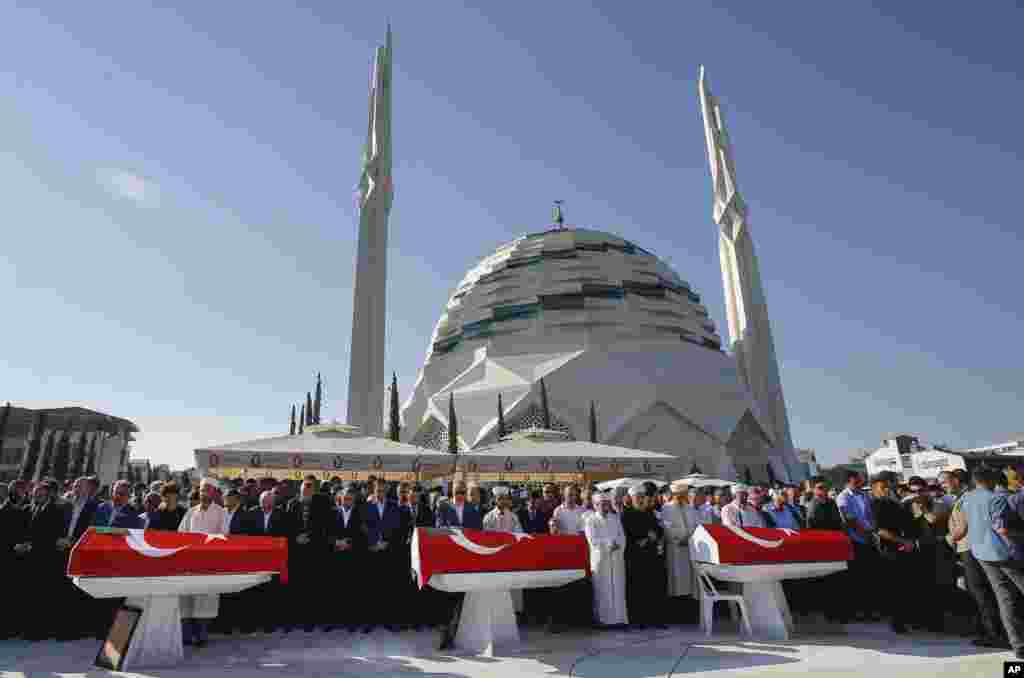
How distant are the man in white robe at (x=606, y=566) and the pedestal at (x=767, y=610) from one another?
1398mm

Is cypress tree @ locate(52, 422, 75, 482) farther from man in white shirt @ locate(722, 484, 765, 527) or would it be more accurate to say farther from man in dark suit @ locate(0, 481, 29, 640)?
man in white shirt @ locate(722, 484, 765, 527)

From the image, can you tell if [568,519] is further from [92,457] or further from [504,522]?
[92,457]

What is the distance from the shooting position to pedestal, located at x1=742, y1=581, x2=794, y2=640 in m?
6.40

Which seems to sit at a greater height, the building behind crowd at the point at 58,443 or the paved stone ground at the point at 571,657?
the building behind crowd at the point at 58,443

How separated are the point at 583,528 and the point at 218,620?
4381 millimetres

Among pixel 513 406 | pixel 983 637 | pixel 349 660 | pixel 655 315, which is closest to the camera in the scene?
pixel 349 660

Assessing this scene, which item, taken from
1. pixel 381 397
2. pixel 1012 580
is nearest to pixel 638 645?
pixel 1012 580

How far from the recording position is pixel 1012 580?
5125mm

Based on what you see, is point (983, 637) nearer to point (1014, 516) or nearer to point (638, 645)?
point (1014, 516)

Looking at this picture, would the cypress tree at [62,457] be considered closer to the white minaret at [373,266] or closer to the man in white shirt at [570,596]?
the white minaret at [373,266]

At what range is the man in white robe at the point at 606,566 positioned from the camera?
698cm

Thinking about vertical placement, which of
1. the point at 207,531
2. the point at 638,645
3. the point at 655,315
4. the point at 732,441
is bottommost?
the point at 638,645

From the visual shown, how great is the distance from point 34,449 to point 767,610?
215 ft

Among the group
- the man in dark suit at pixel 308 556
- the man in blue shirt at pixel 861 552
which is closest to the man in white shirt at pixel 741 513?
the man in blue shirt at pixel 861 552
